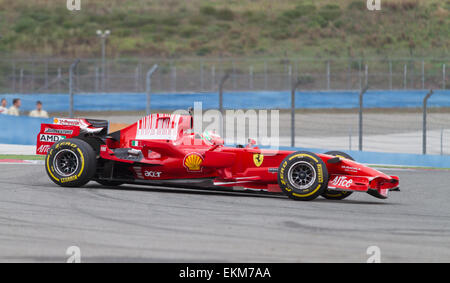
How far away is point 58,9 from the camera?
55.7 m

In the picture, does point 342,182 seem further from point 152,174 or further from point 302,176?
point 152,174

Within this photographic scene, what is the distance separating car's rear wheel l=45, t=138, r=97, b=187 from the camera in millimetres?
10578

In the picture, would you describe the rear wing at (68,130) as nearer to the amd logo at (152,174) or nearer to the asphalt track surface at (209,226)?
the asphalt track surface at (209,226)

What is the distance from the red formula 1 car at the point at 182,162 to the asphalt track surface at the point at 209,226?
0.23 metres

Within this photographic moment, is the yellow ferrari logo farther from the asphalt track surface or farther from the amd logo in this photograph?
the amd logo

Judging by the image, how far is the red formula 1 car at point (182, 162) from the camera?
9.77 metres

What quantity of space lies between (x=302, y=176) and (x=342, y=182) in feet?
1.81

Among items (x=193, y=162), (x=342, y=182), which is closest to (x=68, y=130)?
(x=193, y=162)

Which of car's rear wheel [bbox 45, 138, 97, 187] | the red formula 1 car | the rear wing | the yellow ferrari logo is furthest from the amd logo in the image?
the yellow ferrari logo

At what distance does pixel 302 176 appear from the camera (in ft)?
32.0

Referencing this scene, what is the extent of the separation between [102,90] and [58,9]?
24.8 metres
